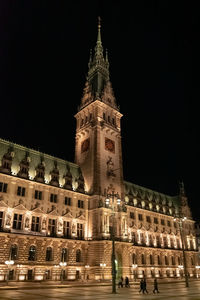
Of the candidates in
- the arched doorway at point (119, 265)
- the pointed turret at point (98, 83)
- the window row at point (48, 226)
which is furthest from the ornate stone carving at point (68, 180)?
the pointed turret at point (98, 83)

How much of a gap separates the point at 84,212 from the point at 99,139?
18693 millimetres

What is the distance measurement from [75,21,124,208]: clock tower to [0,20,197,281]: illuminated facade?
24 cm

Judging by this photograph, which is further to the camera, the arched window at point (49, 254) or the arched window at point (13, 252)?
the arched window at point (49, 254)

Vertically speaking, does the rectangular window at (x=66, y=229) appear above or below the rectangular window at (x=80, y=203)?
below

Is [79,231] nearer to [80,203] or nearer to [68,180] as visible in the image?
[80,203]

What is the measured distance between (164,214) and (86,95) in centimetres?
4558

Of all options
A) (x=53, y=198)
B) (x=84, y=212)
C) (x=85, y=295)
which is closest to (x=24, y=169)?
(x=53, y=198)

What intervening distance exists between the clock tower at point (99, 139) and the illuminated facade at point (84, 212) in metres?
0.24

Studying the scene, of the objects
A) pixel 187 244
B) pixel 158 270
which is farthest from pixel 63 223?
pixel 187 244

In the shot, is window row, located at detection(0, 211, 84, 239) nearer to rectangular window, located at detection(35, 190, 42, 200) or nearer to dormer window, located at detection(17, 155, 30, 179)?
rectangular window, located at detection(35, 190, 42, 200)

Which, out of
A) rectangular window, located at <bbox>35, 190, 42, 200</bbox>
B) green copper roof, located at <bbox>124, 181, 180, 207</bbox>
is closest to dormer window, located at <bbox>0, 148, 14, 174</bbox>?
rectangular window, located at <bbox>35, 190, 42, 200</bbox>

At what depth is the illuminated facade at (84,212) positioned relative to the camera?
5016 cm

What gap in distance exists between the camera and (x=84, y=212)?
2454 inches

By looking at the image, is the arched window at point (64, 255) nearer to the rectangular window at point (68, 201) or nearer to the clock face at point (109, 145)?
the rectangular window at point (68, 201)
